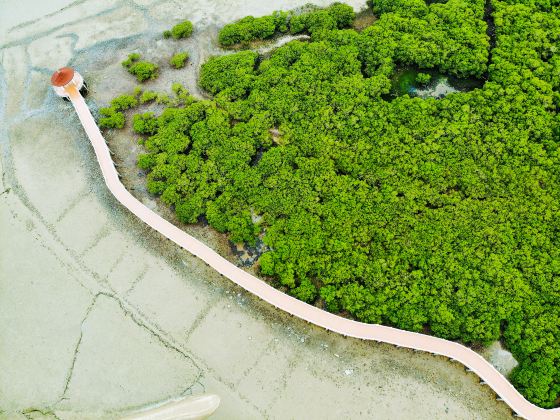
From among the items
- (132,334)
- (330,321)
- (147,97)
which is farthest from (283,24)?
(132,334)

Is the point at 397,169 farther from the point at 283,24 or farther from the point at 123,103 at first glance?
the point at 123,103

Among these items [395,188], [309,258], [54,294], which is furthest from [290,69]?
[54,294]

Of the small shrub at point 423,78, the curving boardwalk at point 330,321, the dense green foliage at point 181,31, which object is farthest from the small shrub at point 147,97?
the small shrub at point 423,78

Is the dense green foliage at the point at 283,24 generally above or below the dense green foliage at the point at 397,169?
above

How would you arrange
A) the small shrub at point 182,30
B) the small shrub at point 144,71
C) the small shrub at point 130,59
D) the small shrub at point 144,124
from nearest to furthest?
the small shrub at point 144,124 < the small shrub at point 144,71 < the small shrub at point 130,59 < the small shrub at point 182,30

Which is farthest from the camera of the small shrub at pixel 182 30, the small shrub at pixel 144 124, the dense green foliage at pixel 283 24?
Result: the small shrub at pixel 182 30

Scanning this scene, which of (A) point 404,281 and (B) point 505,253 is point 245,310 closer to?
(A) point 404,281

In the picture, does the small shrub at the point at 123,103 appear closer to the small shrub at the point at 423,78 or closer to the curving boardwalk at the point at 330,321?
the curving boardwalk at the point at 330,321

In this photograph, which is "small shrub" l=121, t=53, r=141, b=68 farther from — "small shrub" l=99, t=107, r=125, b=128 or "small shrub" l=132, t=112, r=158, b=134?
"small shrub" l=132, t=112, r=158, b=134
